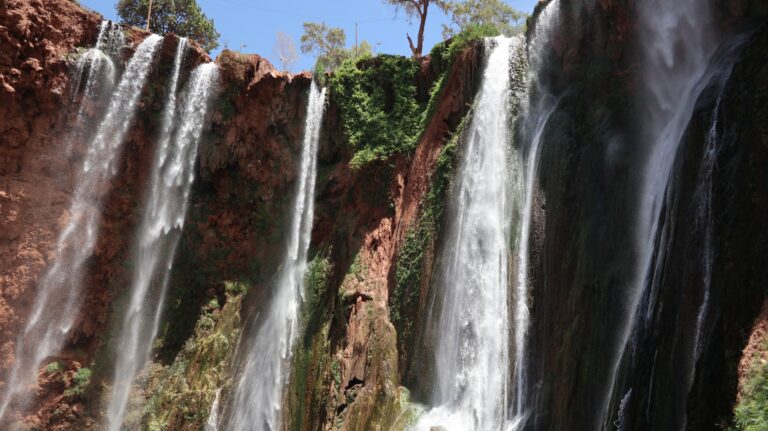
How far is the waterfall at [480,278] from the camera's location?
1373 centimetres

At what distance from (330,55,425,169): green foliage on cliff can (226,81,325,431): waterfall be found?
1.02m

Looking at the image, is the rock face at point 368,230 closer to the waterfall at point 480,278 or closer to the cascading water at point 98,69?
the cascading water at point 98,69

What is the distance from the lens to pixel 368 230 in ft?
62.7

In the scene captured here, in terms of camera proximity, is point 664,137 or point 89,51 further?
point 89,51

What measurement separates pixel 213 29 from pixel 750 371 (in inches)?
1192

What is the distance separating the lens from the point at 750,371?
724 centimetres

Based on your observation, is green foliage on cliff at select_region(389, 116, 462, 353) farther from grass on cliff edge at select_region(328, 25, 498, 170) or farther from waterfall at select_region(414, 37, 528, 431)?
grass on cliff edge at select_region(328, 25, 498, 170)

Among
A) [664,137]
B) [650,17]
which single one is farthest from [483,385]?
[650,17]

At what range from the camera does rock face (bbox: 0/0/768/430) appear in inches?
360

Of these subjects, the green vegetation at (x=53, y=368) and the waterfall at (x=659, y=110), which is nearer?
the waterfall at (x=659, y=110)

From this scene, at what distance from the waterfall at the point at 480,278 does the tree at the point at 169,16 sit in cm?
1875

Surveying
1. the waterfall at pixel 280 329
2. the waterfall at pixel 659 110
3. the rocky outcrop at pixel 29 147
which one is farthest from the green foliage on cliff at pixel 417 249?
the rocky outcrop at pixel 29 147

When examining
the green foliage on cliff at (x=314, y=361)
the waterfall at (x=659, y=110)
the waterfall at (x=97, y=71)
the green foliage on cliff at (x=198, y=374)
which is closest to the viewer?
the waterfall at (x=659, y=110)

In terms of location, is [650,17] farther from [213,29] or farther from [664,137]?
A: [213,29]
